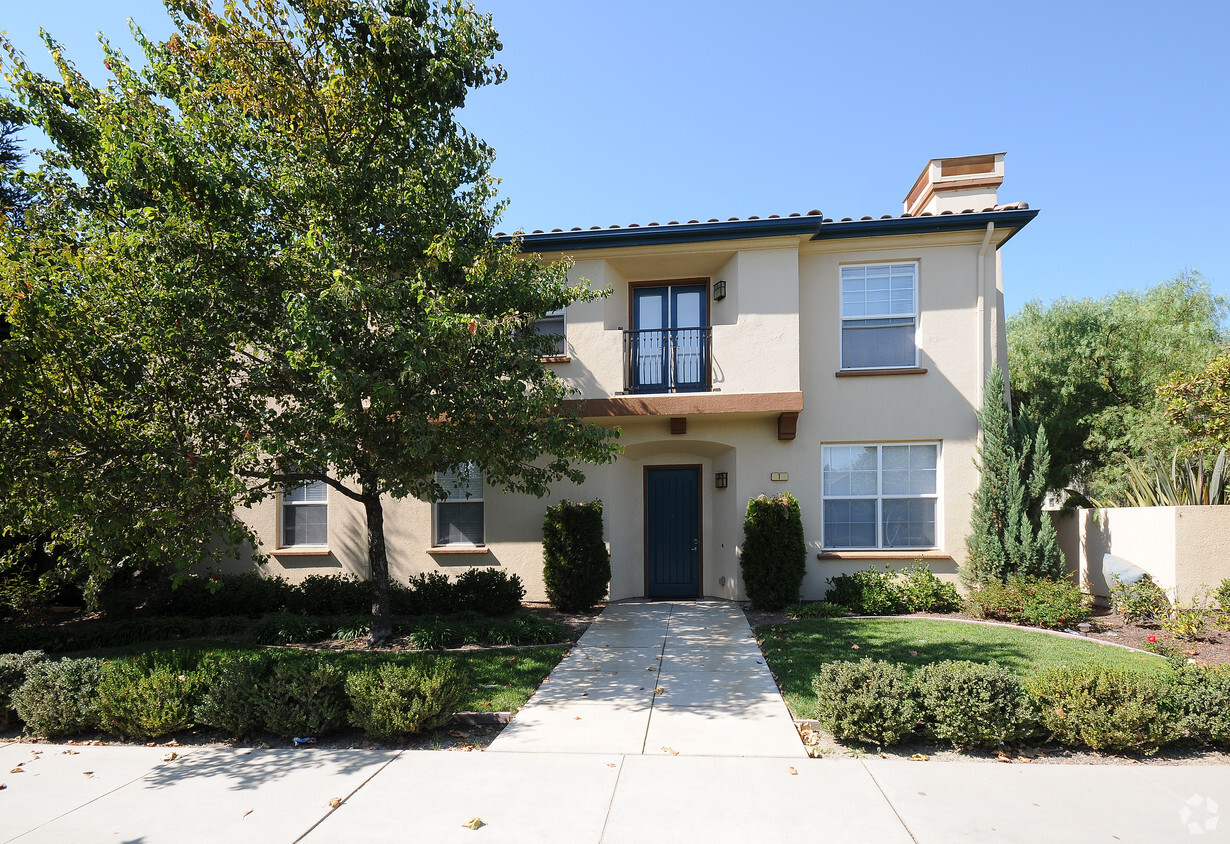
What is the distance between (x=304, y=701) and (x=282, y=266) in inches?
173

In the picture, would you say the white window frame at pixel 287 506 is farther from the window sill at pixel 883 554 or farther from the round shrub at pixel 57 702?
the window sill at pixel 883 554

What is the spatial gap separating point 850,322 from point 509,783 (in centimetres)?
971

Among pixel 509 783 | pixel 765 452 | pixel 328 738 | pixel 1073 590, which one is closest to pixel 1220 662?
pixel 1073 590

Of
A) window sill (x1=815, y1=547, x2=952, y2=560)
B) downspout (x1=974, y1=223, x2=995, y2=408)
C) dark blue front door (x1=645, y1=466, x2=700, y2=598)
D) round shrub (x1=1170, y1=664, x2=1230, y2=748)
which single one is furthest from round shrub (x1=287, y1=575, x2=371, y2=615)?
downspout (x1=974, y1=223, x2=995, y2=408)

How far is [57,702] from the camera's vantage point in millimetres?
6484

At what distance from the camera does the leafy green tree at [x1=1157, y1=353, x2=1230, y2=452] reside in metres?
9.27

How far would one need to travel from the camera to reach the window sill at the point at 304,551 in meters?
12.9

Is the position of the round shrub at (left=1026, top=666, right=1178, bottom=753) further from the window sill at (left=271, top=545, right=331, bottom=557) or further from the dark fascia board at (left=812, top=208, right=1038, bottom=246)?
the window sill at (left=271, top=545, right=331, bottom=557)

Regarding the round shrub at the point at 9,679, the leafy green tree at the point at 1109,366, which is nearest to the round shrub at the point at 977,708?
the round shrub at the point at 9,679

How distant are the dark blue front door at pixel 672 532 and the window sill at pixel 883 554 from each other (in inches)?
89.3

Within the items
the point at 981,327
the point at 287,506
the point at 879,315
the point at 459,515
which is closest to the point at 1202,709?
the point at 981,327

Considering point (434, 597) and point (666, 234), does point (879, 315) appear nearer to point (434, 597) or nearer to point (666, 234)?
point (666, 234)

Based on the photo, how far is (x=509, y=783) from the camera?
527 cm

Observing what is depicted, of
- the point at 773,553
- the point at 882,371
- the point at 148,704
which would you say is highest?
the point at 882,371
